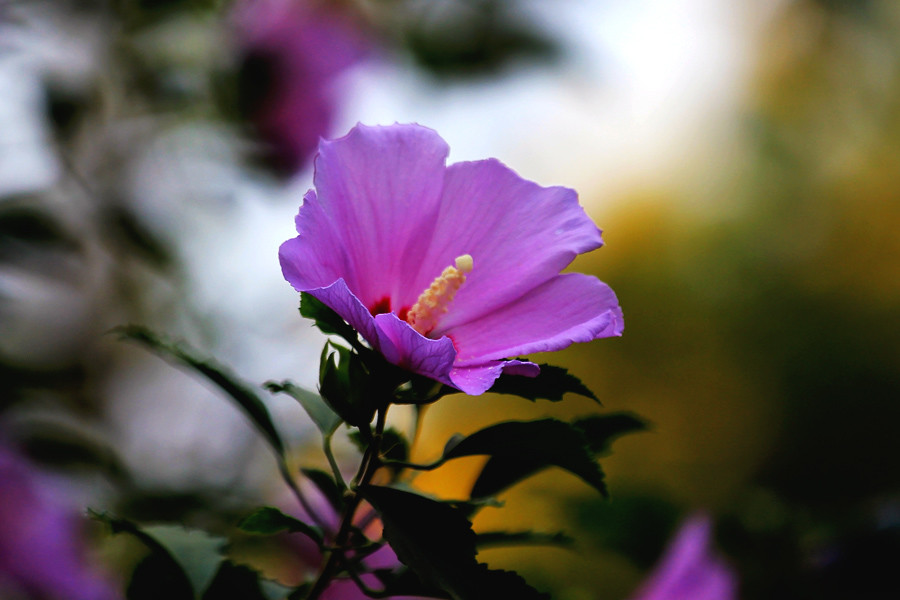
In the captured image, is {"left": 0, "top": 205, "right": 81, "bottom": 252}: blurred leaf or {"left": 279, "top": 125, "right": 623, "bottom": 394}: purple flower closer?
{"left": 279, "top": 125, "right": 623, "bottom": 394}: purple flower

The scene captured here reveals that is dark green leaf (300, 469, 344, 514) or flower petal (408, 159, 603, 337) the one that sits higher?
flower petal (408, 159, 603, 337)

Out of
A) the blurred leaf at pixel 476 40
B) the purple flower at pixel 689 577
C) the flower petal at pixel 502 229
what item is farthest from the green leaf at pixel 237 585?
the blurred leaf at pixel 476 40

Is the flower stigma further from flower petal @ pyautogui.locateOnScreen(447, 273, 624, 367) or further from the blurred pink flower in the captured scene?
the blurred pink flower

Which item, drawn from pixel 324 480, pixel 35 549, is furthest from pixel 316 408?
pixel 35 549

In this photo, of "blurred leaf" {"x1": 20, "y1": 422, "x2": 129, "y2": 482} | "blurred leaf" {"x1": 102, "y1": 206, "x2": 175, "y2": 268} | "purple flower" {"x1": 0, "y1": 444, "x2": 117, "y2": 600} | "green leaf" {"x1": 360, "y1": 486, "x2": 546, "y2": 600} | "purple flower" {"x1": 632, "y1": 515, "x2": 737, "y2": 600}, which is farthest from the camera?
"blurred leaf" {"x1": 102, "y1": 206, "x2": 175, "y2": 268}

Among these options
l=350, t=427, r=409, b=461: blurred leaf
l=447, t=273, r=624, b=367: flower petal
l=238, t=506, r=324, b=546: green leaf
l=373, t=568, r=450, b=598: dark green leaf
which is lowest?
l=373, t=568, r=450, b=598: dark green leaf

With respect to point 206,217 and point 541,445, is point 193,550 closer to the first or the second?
point 541,445

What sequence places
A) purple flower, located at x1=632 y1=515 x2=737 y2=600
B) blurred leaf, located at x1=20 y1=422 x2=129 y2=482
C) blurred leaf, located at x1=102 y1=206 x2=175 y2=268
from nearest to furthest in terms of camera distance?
purple flower, located at x1=632 y1=515 x2=737 y2=600 < blurred leaf, located at x1=20 y1=422 x2=129 y2=482 < blurred leaf, located at x1=102 y1=206 x2=175 y2=268

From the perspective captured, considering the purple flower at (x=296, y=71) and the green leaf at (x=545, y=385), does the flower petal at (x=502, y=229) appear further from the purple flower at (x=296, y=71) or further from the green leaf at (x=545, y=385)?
the purple flower at (x=296, y=71)

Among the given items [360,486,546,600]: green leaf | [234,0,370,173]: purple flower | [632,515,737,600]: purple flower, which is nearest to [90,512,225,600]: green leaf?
[360,486,546,600]: green leaf
